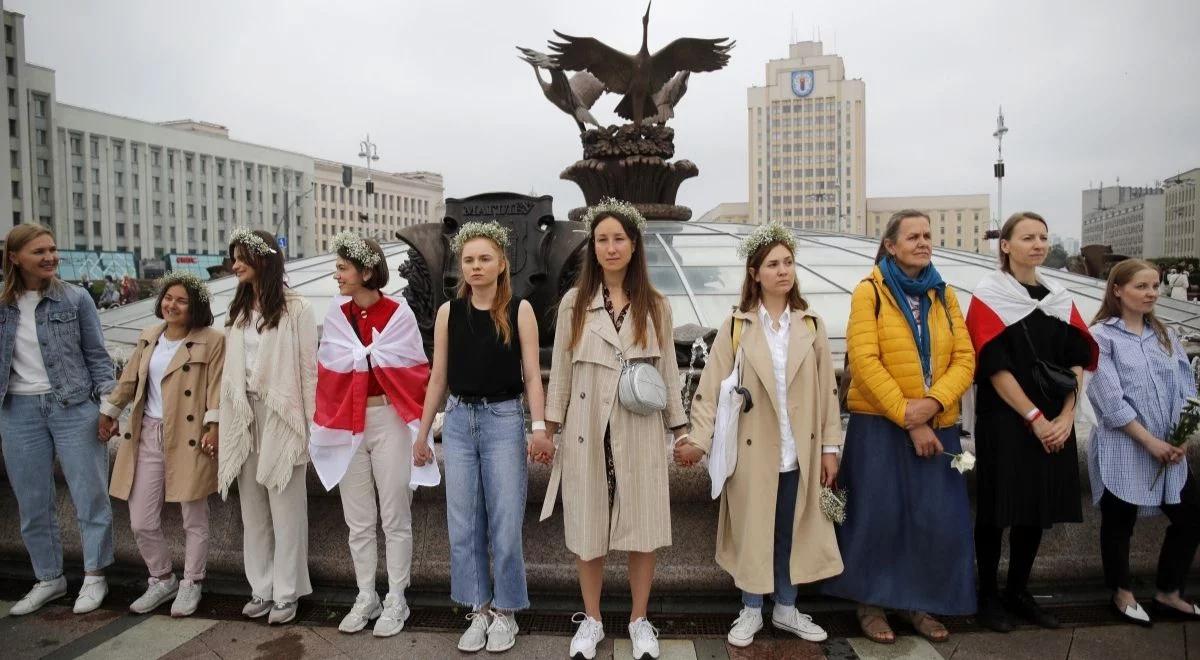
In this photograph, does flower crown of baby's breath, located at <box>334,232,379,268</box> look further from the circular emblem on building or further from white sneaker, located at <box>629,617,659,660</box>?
the circular emblem on building

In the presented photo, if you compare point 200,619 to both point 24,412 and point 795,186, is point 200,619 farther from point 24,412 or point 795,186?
point 795,186

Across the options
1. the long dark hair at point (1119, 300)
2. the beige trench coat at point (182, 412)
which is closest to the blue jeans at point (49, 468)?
the beige trench coat at point (182, 412)

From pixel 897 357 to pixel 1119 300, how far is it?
1151 millimetres

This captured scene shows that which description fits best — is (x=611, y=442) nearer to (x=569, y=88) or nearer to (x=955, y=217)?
(x=569, y=88)

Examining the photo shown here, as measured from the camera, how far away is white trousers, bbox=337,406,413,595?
3266 millimetres

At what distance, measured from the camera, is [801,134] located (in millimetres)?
89812

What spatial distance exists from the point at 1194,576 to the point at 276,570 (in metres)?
4.09

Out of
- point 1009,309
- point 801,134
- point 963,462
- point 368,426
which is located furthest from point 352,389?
point 801,134

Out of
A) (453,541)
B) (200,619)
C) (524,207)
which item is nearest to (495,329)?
(453,541)

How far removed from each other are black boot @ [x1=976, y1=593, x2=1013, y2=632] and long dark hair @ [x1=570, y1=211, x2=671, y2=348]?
1.69 metres

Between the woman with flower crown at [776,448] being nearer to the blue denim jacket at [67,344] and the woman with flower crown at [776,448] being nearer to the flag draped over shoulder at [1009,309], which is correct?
the flag draped over shoulder at [1009,309]

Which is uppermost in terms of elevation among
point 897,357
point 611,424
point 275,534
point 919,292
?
point 919,292

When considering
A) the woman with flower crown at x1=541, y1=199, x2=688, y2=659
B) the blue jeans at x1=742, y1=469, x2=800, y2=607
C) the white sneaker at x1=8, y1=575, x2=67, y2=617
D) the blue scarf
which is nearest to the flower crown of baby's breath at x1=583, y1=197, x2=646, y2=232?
the woman with flower crown at x1=541, y1=199, x2=688, y2=659

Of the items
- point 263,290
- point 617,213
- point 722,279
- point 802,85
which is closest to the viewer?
point 617,213
